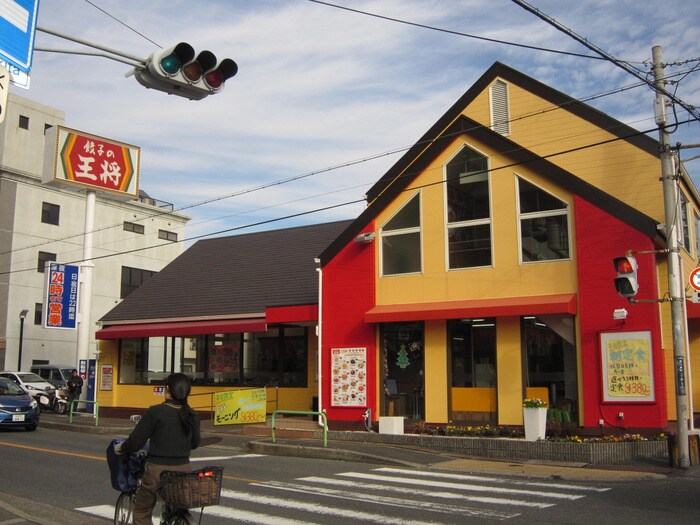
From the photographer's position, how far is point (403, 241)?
1952cm

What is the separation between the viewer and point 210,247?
98.8 feet

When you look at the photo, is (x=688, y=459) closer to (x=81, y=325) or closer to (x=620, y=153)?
(x=620, y=153)

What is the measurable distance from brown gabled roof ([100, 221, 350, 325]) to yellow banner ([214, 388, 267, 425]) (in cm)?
298

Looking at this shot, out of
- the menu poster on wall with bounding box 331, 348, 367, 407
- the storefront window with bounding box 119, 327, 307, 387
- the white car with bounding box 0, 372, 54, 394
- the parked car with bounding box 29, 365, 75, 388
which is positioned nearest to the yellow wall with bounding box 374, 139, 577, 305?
the menu poster on wall with bounding box 331, 348, 367, 407

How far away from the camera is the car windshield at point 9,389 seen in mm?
21578

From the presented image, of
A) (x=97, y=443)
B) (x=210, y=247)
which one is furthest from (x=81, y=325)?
(x=97, y=443)

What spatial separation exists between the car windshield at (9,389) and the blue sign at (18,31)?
17.2m

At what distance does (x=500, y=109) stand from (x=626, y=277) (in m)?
7.39

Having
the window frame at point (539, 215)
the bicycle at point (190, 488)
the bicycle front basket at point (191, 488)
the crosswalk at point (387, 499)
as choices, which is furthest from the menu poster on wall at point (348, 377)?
the bicycle front basket at point (191, 488)

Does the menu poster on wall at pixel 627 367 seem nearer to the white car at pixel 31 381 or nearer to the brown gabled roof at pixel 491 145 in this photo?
the brown gabled roof at pixel 491 145

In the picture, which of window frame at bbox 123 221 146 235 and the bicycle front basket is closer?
the bicycle front basket

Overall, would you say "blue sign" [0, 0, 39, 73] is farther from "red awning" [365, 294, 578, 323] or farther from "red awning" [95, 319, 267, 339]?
"red awning" [95, 319, 267, 339]

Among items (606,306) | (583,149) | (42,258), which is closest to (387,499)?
(606,306)

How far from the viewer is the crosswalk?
9.09 meters
